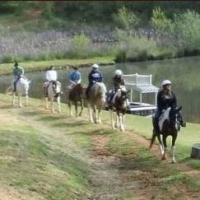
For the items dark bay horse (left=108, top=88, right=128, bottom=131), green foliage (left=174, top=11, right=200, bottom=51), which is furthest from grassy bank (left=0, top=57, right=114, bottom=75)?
dark bay horse (left=108, top=88, right=128, bottom=131)

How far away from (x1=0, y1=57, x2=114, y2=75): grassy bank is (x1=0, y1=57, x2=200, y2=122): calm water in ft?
7.02

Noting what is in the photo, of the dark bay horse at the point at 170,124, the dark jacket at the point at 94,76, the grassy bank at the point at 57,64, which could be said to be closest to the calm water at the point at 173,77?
the grassy bank at the point at 57,64

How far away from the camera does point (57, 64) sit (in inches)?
3152

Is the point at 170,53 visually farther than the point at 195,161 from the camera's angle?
Yes

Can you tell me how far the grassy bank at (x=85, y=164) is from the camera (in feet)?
59.1

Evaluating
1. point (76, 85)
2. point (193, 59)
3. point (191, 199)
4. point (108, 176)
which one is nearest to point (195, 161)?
point (108, 176)

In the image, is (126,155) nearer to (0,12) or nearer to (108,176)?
(108,176)

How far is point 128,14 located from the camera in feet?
347

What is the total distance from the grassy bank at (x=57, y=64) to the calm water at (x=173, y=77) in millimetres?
2140

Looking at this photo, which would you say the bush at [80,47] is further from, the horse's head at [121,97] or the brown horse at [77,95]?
the horse's head at [121,97]

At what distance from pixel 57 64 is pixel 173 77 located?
19.1 m

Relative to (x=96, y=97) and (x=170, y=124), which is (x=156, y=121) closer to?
(x=170, y=124)

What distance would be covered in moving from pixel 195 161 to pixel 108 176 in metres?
2.69

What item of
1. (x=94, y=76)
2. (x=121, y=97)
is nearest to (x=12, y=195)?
(x=121, y=97)
